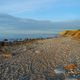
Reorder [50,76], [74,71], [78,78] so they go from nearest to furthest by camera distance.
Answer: [78,78]
[50,76]
[74,71]

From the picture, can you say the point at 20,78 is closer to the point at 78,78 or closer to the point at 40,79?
the point at 40,79

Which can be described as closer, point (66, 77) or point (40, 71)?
point (66, 77)

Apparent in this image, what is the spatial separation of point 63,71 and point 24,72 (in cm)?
306

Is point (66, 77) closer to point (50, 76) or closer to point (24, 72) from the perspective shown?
point (50, 76)

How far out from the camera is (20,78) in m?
17.4

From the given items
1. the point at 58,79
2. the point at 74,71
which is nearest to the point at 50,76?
the point at 58,79

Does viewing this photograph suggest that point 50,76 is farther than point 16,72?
No

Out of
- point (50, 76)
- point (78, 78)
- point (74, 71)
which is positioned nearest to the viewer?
point (78, 78)

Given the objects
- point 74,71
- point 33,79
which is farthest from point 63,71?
point 33,79

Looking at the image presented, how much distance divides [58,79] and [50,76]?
110cm

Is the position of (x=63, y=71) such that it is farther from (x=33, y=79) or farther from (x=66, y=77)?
(x=33, y=79)

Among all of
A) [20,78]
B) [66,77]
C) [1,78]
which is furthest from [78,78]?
[1,78]

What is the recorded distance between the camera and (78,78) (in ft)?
55.3

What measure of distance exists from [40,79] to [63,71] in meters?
3.31
